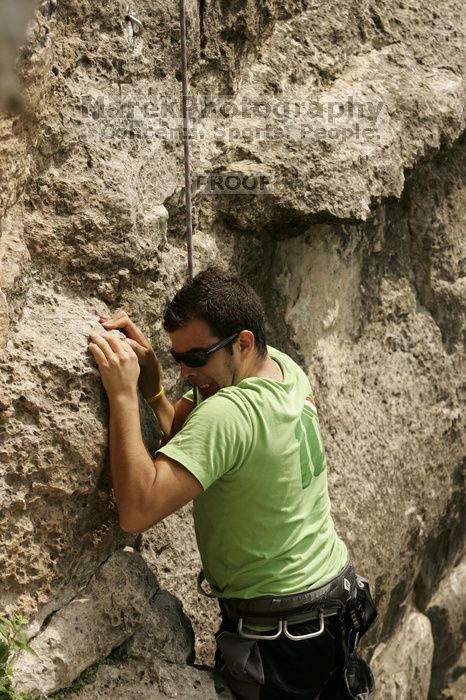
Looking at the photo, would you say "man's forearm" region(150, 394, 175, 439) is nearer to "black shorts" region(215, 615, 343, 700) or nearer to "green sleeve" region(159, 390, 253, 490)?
"green sleeve" region(159, 390, 253, 490)

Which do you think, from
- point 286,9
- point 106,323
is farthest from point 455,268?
point 106,323

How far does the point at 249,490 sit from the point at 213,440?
25 centimetres

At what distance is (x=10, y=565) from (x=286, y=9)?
244 centimetres

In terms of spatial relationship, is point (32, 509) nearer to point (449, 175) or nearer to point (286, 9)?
point (286, 9)

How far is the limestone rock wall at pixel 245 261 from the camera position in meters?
2.85

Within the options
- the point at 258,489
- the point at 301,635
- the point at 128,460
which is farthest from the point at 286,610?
the point at 128,460

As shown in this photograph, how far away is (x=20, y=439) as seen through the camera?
2.77 metres

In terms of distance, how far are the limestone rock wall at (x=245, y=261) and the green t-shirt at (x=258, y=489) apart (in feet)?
0.93

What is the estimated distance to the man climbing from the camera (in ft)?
9.43

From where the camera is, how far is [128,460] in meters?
2.79

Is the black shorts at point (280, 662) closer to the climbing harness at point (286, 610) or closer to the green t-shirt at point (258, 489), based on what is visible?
the climbing harness at point (286, 610)

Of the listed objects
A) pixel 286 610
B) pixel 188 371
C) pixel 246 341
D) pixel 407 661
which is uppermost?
pixel 246 341

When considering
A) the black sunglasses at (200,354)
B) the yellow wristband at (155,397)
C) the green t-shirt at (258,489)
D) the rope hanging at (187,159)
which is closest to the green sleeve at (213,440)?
the green t-shirt at (258,489)

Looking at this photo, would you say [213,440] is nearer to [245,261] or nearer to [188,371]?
[188,371]
